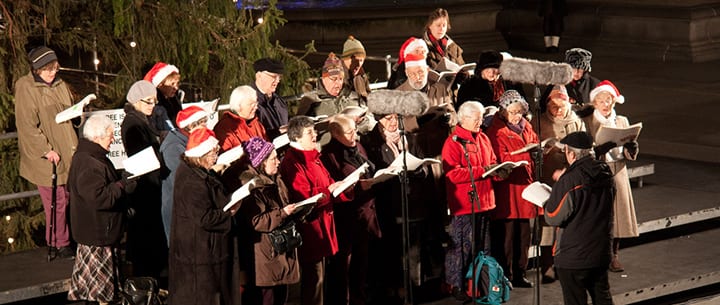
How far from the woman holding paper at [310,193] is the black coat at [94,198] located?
54.4 inches

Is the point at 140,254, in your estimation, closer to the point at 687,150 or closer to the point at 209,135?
the point at 209,135

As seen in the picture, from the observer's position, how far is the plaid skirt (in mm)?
11102

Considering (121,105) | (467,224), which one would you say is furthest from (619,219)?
(121,105)

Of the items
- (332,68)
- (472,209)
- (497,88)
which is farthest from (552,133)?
(332,68)

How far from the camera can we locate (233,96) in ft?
37.8

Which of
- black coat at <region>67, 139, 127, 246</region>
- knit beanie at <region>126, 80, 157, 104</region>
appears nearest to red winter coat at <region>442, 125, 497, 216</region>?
knit beanie at <region>126, 80, 157, 104</region>

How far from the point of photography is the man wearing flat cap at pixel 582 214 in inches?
426

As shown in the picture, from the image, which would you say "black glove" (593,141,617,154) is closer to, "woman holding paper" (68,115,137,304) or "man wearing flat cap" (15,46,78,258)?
"woman holding paper" (68,115,137,304)

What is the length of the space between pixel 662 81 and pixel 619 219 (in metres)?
10.3

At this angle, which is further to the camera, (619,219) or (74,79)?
(74,79)

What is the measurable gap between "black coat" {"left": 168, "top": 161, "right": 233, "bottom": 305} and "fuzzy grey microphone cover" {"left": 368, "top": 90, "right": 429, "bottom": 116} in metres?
1.54

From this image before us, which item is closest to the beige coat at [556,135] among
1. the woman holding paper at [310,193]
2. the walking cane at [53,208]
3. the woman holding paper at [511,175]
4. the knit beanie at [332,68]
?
the woman holding paper at [511,175]

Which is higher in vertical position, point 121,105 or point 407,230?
point 121,105

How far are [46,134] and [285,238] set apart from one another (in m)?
2.72
